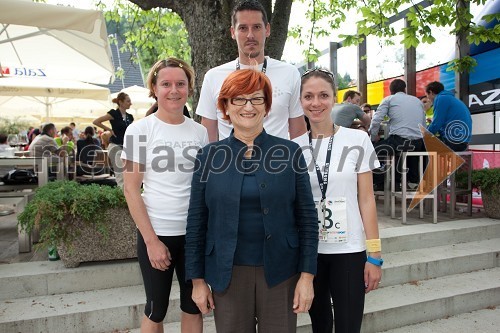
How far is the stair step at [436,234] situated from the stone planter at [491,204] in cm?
13

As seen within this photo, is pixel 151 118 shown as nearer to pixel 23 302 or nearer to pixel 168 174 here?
pixel 168 174

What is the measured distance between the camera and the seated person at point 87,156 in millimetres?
8328

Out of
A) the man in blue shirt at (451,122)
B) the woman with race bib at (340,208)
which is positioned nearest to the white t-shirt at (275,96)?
the woman with race bib at (340,208)

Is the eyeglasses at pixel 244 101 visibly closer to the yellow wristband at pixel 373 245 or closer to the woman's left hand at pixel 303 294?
the woman's left hand at pixel 303 294

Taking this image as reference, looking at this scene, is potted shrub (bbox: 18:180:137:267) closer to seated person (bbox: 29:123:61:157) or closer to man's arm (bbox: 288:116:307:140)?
man's arm (bbox: 288:116:307:140)

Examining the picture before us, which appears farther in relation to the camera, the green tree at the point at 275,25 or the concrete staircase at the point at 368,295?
the green tree at the point at 275,25

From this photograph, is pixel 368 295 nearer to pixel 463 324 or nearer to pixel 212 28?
pixel 463 324

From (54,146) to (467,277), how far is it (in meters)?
7.47

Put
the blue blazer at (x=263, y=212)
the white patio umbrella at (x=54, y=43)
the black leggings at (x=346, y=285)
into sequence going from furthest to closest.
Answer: the white patio umbrella at (x=54, y=43), the black leggings at (x=346, y=285), the blue blazer at (x=263, y=212)

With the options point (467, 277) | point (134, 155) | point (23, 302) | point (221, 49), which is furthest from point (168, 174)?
point (467, 277)

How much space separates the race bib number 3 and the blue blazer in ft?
0.95

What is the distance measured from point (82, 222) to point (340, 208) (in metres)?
2.54

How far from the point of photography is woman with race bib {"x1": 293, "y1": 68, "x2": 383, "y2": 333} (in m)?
2.17

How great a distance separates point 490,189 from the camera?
19.4 ft
